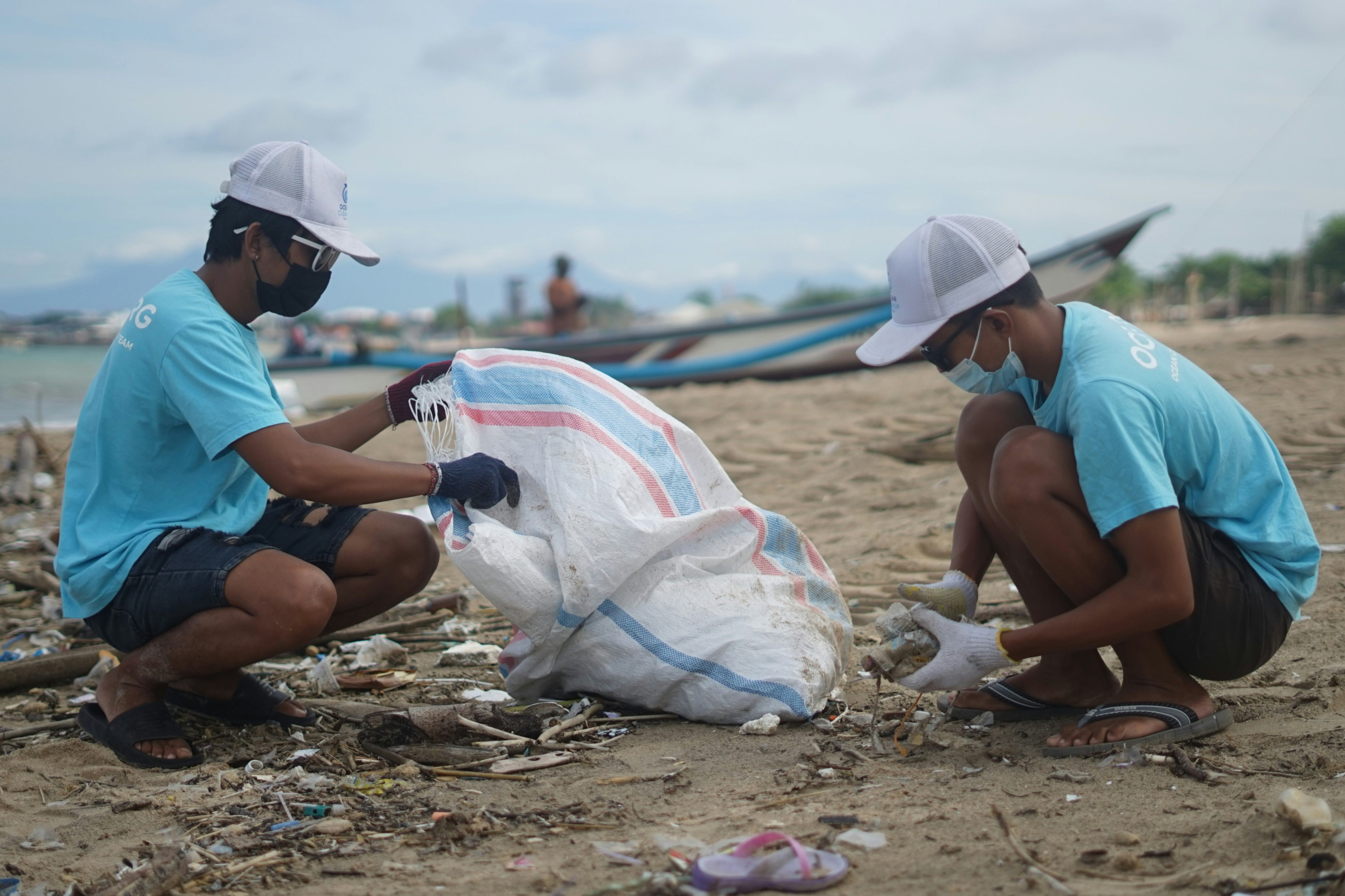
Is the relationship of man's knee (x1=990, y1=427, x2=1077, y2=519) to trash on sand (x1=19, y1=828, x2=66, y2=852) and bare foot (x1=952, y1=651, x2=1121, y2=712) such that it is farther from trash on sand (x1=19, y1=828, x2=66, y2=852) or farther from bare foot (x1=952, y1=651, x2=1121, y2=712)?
trash on sand (x1=19, y1=828, x2=66, y2=852)

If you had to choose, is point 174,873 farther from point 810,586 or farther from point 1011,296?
point 1011,296

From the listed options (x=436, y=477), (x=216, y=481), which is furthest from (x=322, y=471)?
(x=216, y=481)

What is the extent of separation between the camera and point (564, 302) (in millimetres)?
12672

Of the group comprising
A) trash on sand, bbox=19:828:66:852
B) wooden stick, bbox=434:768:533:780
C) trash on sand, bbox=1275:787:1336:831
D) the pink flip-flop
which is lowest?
trash on sand, bbox=19:828:66:852

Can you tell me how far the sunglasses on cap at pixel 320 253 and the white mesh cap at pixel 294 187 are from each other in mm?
32

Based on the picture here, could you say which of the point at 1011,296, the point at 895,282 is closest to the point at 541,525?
the point at 895,282

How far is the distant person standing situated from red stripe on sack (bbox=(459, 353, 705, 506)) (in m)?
9.56

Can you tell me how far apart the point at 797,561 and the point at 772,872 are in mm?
1131

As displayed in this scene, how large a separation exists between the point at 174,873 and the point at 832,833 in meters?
1.05

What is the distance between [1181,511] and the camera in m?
2.02

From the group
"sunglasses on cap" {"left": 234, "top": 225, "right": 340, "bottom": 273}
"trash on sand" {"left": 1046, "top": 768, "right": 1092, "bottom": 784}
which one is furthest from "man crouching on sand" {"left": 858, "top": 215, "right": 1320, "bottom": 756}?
"sunglasses on cap" {"left": 234, "top": 225, "right": 340, "bottom": 273}

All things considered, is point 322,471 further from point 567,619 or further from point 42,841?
point 42,841

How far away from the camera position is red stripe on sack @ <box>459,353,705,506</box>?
2.55m

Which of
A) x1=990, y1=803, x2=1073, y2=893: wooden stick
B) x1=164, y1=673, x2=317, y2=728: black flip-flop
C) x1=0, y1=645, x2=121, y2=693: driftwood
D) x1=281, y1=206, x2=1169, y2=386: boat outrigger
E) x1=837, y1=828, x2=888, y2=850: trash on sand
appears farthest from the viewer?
x1=281, y1=206, x2=1169, y2=386: boat outrigger
